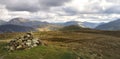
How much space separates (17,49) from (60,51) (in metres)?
13.9

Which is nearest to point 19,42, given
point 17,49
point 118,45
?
point 17,49

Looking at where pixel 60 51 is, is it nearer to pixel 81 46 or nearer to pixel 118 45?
pixel 81 46

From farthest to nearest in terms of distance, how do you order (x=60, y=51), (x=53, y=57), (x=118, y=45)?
1. (x=118, y=45)
2. (x=60, y=51)
3. (x=53, y=57)

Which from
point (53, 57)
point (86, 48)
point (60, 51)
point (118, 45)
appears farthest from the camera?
point (118, 45)

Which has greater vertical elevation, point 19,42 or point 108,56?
point 19,42

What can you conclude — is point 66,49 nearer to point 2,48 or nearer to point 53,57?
point 53,57

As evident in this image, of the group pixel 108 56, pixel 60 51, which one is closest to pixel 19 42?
pixel 60 51

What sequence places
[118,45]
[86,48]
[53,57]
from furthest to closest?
1. [118,45]
2. [86,48]
3. [53,57]

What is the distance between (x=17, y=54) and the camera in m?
72.9

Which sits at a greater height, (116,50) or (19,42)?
(19,42)

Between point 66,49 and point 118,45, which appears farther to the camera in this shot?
point 118,45

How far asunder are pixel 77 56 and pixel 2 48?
2650cm

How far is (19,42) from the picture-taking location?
80.4 metres

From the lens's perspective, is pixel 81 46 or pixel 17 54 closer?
pixel 17 54
